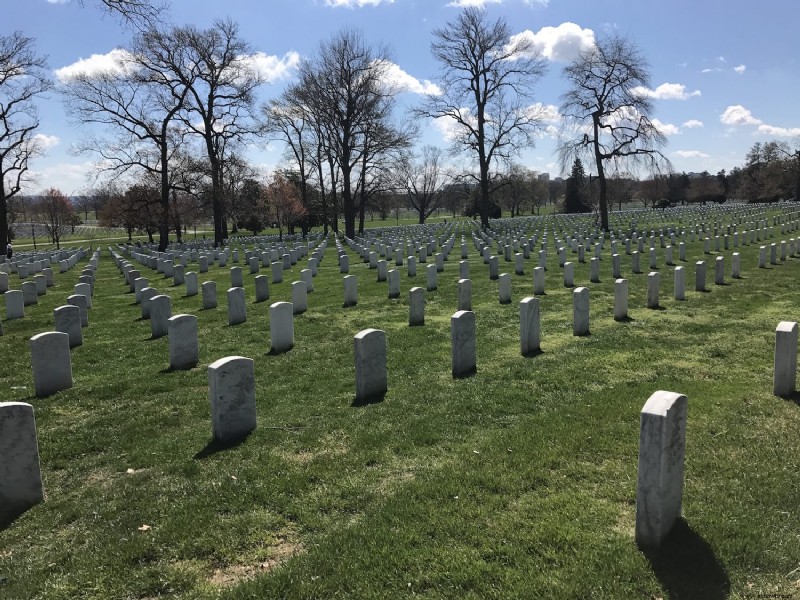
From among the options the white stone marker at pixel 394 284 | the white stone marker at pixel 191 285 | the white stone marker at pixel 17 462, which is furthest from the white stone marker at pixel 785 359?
the white stone marker at pixel 191 285

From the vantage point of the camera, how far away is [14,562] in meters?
3.58

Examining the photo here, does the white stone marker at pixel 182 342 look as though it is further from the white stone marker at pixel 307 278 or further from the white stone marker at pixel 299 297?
the white stone marker at pixel 307 278

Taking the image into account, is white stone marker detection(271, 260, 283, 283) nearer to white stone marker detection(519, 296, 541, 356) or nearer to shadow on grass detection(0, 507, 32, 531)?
white stone marker detection(519, 296, 541, 356)

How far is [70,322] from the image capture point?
980cm

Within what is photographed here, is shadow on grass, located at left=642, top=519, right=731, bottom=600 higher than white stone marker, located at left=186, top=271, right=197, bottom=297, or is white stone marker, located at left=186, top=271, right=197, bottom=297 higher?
white stone marker, located at left=186, top=271, right=197, bottom=297

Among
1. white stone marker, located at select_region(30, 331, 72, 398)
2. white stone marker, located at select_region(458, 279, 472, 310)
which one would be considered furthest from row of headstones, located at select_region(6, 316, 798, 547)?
white stone marker, located at select_region(458, 279, 472, 310)

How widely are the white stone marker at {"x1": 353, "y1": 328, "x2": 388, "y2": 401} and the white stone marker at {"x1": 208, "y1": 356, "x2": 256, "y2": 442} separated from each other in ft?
4.59

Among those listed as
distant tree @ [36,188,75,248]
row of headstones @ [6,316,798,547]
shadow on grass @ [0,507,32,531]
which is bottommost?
shadow on grass @ [0,507,32,531]

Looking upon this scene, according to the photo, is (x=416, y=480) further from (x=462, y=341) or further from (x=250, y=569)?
(x=462, y=341)

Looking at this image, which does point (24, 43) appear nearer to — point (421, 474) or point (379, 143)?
point (379, 143)

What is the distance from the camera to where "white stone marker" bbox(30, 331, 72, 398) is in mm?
7070

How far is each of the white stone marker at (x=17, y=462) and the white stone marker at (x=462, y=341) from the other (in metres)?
4.84

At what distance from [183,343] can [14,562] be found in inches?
195

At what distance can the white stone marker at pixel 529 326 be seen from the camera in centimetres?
832
